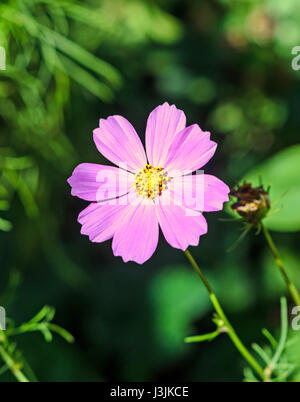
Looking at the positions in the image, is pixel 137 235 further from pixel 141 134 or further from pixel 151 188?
pixel 141 134

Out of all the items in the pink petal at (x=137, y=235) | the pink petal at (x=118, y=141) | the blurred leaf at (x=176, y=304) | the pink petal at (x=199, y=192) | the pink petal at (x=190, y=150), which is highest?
the pink petal at (x=118, y=141)

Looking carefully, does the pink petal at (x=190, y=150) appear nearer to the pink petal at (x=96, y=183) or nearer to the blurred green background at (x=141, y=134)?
the pink petal at (x=96, y=183)

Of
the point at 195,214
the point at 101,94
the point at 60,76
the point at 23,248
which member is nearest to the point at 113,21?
the point at 101,94

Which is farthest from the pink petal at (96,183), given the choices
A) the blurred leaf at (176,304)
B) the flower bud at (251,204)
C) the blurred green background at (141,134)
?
the blurred leaf at (176,304)

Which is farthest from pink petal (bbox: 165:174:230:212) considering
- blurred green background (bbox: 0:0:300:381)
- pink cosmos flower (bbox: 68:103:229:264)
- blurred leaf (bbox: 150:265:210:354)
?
blurred leaf (bbox: 150:265:210:354)

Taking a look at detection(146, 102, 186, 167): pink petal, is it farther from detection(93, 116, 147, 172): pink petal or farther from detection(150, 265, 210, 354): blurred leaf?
detection(150, 265, 210, 354): blurred leaf

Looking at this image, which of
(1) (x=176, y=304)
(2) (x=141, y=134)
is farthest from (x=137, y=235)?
(2) (x=141, y=134)
